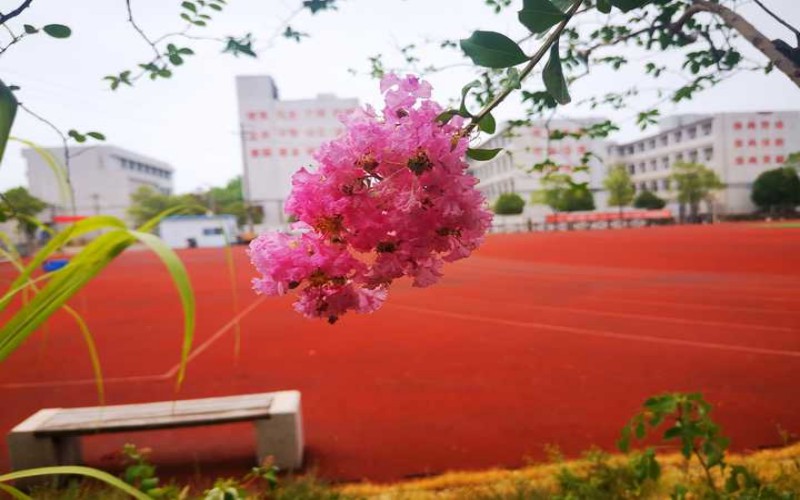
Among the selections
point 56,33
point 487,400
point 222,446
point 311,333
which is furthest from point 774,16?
point 311,333

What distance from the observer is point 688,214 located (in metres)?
38.7

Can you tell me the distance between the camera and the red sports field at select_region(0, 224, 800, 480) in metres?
3.28

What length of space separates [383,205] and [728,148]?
45.0 m

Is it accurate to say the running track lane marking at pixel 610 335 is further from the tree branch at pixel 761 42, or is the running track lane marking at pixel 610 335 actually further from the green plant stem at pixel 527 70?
the green plant stem at pixel 527 70

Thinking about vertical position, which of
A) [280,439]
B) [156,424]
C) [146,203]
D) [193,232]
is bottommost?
[280,439]

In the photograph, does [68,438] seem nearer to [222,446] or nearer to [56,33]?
[222,446]

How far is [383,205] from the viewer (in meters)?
0.73

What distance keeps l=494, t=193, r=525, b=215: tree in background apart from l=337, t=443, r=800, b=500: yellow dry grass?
3329 centimetres

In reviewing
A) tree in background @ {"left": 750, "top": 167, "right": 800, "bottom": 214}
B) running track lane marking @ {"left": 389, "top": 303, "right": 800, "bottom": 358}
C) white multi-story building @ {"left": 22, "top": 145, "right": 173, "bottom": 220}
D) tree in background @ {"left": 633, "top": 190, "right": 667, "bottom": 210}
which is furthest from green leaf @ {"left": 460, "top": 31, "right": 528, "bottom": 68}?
tree in background @ {"left": 633, "top": 190, "right": 667, "bottom": 210}

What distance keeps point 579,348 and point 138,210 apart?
47.1m

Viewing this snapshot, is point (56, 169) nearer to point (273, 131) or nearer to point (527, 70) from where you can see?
point (527, 70)

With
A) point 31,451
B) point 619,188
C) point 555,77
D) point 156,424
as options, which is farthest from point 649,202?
point 555,77

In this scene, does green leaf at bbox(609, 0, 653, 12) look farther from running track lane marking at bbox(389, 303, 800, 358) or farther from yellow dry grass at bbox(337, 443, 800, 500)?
running track lane marking at bbox(389, 303, 800, 358)

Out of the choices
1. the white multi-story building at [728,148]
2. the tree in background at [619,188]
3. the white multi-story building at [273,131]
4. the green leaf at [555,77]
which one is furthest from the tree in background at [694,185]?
the green leaf at [555,77]
